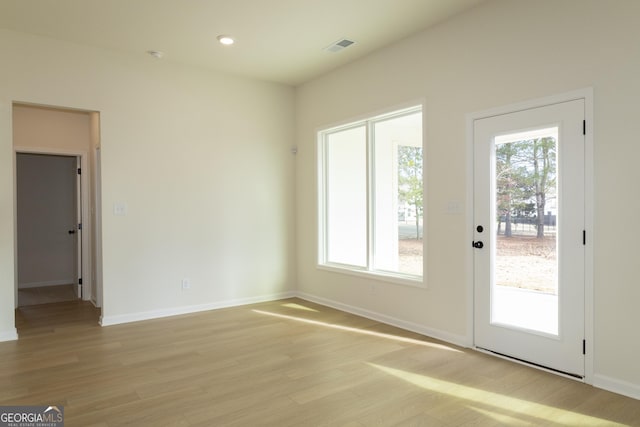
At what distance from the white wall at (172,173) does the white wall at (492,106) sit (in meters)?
0.65

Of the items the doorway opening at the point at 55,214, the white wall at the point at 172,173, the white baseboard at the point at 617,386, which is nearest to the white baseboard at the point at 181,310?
the white wall at the point at 172,173

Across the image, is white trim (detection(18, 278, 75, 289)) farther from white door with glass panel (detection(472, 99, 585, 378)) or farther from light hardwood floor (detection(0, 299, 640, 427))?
white door with glass panel (detection(472, 99, 585, 378))

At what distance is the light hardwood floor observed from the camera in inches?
101

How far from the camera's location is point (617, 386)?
9.32 ft

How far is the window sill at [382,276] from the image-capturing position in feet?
14.2

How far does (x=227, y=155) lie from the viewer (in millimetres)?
5512

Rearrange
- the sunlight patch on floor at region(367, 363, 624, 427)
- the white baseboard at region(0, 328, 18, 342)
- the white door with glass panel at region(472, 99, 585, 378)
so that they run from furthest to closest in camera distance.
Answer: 1. the white baseboard at region(0, 328, 18, 342)
2. the white door with glass panel at region(472, 99, 585, 378)
3. the sunlight patch on floor at region(367, 363, 624, 427)

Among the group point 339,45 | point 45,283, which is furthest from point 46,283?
point 339,45

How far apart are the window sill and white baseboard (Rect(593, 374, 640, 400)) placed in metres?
1.64

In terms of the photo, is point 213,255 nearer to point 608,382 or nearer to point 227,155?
point 227,155

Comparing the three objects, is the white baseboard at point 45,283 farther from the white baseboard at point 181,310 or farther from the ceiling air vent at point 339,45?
the ceiling air vent at point 339,45

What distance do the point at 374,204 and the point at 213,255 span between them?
221 centimetres

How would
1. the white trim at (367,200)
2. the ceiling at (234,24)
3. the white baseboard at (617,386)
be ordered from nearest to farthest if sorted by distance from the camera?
the white baseboard at (617,386) < the ceiling at (234,24) < the white trim at (367,200)

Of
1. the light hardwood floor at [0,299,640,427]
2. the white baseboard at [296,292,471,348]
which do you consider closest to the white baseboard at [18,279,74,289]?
the light hardwood floor at [0,299,640,427]
